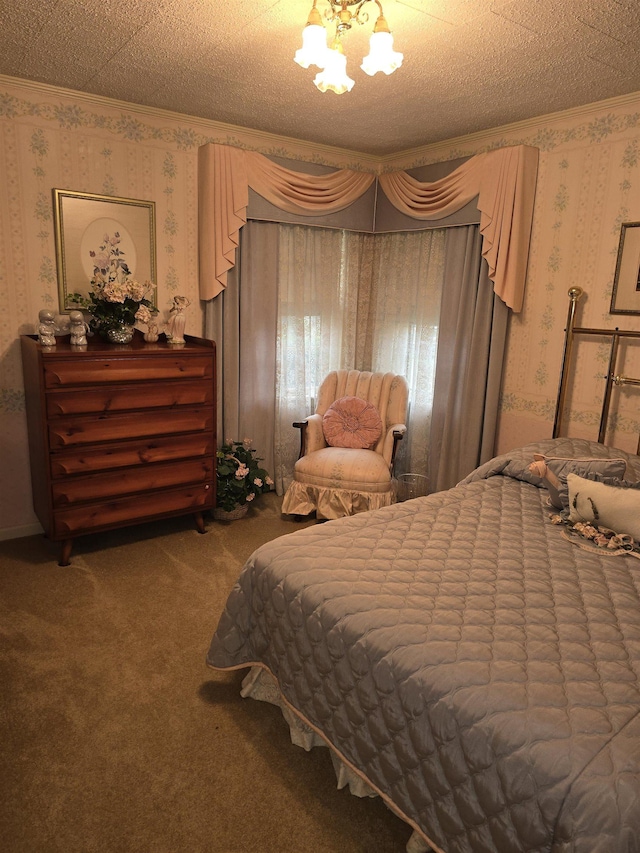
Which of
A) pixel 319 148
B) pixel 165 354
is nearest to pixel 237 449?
pixel 165 354

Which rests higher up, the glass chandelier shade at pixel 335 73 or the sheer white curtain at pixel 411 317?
the glass chandelier shade at pixel 335 73

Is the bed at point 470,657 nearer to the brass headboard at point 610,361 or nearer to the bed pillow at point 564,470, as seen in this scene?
the bed pillow at point 564,470

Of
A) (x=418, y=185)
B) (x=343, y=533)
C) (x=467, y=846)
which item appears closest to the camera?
(x=467, y=846)

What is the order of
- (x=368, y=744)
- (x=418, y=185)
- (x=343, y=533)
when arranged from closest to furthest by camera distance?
(x=368, y=744) → (x=343, y=533) → (x=418, y=185)

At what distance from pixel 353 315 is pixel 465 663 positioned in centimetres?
346

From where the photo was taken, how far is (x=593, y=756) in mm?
1229

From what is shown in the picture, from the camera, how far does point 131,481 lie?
3.30m

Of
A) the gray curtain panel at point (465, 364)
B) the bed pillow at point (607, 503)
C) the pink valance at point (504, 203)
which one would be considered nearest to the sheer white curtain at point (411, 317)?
the gray curtain panel at point (465, 364)

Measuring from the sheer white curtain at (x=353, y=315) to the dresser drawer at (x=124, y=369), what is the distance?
3.35 ft

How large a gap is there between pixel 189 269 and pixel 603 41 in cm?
251

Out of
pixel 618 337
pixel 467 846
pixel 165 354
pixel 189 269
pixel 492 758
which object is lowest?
pixel 467 846

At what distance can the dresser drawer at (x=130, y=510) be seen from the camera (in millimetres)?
3129

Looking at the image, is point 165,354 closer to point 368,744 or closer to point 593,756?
point 368,744

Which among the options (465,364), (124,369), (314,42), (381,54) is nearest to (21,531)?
(124,369)
